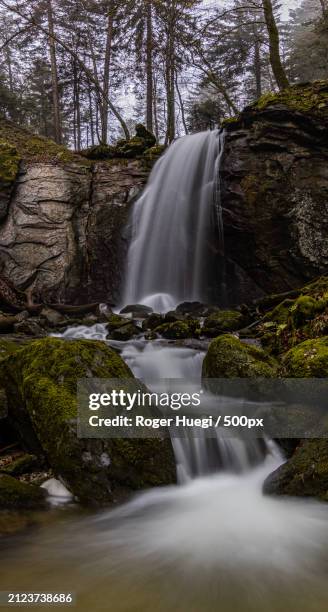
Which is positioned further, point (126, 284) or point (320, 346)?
point (126, 284)

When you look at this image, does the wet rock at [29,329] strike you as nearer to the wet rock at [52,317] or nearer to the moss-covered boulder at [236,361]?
the wet rock at [52,317]

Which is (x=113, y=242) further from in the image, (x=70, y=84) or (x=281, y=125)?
(x=70, y=84)

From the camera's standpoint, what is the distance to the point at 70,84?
2327cm

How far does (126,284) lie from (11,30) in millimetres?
25772

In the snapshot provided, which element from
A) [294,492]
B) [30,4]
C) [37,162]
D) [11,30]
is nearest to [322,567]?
[294,492]

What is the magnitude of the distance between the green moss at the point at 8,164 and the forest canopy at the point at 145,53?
3.87 meters

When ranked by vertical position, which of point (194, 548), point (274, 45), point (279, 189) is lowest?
point (194, 548)

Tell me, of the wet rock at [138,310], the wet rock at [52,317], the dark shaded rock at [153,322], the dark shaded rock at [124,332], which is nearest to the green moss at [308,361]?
the dark shaded rock at [124,332]

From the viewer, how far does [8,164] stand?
43.2ft

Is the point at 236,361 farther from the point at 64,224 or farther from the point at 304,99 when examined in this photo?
the point at 64,224

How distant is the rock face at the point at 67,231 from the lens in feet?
39.7

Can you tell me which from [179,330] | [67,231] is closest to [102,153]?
[67,231]

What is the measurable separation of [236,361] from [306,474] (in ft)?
5.96

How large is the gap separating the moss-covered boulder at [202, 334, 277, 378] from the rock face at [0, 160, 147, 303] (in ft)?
25.7
